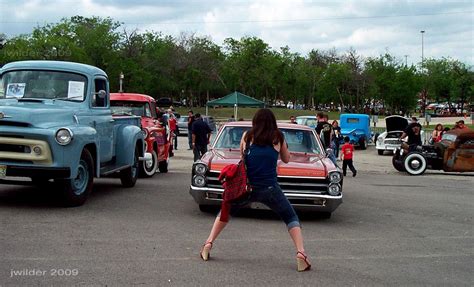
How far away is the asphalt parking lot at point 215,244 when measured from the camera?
19.2 feet

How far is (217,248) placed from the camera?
23.2ft

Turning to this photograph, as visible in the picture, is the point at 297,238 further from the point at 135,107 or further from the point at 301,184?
the point at 135,107

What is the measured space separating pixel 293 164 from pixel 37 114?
377 centimetres

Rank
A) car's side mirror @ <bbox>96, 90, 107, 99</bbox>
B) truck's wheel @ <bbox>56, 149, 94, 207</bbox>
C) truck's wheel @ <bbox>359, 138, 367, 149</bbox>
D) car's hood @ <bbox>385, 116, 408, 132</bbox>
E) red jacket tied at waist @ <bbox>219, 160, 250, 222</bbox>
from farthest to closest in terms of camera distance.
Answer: truck's wheel @ <bbox>359, 138, 367, 149</bbox>
car's hood @ <bbox>385, 116, 408, 132</bbox>
car's side mirror @ <bbox>96, 90, 107, 99</bbox>
truck's wheel @ <bbox>56, 149, 94, 207</bbox>
red jacket tied at waist @ <bbox>219, 160, 250, 222</bbox>

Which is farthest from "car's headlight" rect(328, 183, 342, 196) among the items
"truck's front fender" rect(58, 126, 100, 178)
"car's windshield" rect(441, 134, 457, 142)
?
"car's windshield" rect(441, 134, 457, 142)

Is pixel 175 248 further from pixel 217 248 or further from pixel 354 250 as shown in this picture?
pixel 354 250

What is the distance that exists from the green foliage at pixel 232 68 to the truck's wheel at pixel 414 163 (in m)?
41.1

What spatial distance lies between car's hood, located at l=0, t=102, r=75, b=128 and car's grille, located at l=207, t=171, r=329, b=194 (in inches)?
97.9

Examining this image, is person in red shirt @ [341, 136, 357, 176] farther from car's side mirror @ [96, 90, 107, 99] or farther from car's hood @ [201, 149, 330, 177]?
car's side mirror @ [96, 90, 107, 99]

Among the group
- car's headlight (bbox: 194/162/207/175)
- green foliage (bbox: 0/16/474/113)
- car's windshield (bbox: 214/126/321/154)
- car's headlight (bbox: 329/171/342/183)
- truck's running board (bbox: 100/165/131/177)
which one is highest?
green foliage (bbox: 0/16/474/113)

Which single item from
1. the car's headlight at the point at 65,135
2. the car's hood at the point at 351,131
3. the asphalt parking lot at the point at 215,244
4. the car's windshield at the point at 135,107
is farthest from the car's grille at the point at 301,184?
the car's hood at the point at 351,131

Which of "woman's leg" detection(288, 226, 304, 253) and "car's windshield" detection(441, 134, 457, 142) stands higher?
"car's windshield" detection(441, 134, 457, 142)

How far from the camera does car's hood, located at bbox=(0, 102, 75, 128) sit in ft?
28.7

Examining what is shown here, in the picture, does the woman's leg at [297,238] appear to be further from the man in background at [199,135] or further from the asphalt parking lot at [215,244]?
the man in background at [199,135]
